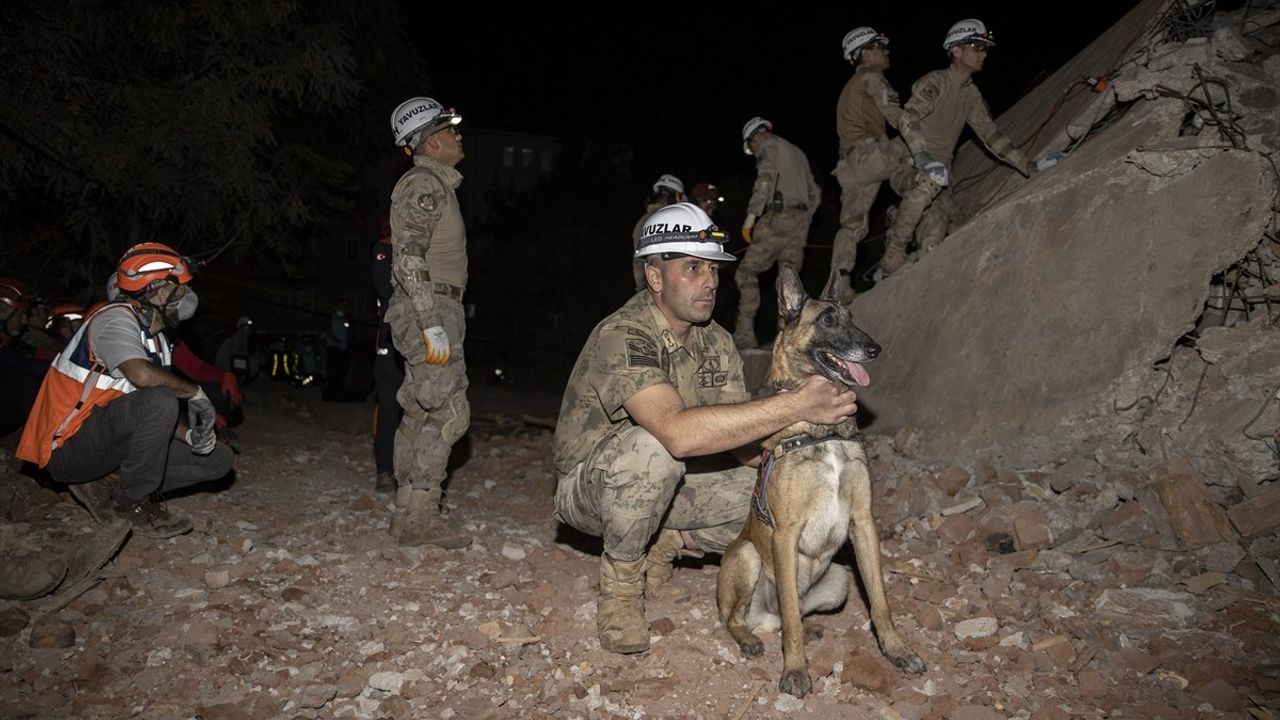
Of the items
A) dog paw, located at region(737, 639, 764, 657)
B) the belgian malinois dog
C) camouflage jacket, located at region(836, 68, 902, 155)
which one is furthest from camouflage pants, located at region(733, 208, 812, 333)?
dog paw, located at region(737, 639, 764, 657)

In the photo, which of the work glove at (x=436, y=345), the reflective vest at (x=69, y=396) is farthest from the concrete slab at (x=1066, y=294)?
the reflective vest at (x=69, y=396)

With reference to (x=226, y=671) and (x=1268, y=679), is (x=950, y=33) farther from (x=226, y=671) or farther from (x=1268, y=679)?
(x=226, y=671)

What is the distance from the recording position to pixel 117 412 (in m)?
4.25

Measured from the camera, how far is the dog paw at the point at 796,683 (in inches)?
125

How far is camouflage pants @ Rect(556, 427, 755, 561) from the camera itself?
358 cm

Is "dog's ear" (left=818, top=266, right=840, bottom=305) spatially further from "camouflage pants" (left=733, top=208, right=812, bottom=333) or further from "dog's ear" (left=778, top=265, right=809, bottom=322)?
"camouflage pants" (left=733, top=208, right=812, bottom=333)

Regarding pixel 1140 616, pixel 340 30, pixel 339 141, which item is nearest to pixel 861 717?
pixel 1140 616

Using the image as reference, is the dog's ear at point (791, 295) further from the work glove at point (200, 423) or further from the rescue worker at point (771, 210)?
the rescue worker at point (771, 210)

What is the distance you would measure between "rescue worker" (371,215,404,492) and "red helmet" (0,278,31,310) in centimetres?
295

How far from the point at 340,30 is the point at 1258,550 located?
Answer: 12.1 metres

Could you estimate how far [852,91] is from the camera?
7582 millimetres

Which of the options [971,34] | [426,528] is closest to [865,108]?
[971,34]

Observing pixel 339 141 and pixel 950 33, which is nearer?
pixel 950 33

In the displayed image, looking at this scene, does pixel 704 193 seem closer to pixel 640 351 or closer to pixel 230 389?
pixel 230 389
